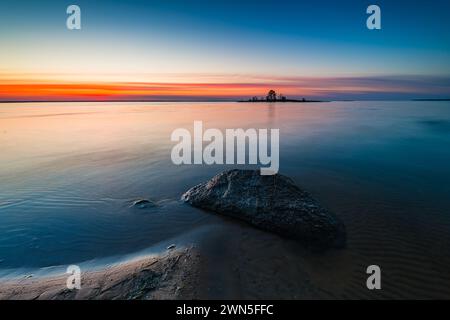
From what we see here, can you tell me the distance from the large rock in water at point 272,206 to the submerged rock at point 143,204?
1.35m

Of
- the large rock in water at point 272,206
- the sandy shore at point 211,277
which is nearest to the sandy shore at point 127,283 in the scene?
the sandy shore at point 211,277

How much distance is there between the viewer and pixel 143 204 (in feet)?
29.8

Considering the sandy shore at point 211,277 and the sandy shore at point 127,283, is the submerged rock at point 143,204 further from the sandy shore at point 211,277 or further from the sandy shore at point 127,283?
the sandy shore at point 127,283

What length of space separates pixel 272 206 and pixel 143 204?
474cm

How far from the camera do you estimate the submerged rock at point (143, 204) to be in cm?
894

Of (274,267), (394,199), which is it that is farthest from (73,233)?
(394,199)

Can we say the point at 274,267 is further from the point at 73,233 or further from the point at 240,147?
the point at 240,147

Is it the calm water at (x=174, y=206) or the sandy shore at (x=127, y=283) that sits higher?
the calm water at (x=174, y=206)

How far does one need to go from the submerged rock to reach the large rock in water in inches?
53.1

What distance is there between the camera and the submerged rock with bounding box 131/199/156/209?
29.3 ft

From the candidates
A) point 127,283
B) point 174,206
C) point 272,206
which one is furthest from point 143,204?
point 272,206

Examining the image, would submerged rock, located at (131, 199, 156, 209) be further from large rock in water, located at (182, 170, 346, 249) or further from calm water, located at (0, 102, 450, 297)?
large rock in water, located at (182, 170, 346, 249)

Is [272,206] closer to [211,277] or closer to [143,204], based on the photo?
[211,277]

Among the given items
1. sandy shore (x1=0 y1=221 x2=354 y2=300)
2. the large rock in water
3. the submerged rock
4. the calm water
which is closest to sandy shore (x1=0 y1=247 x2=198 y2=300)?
sandy shore (x1=0 y1=221 x2=354 y2=300)
